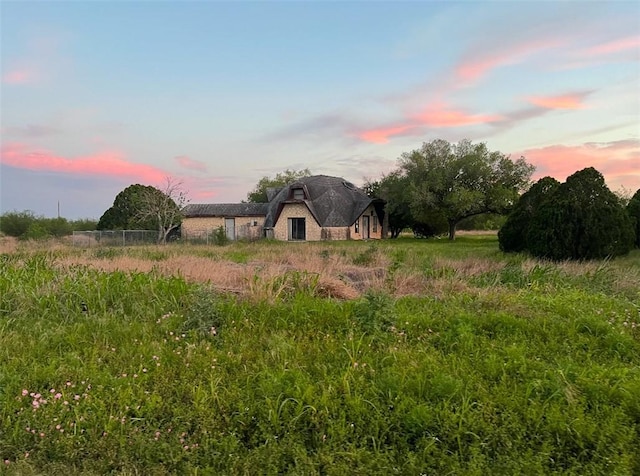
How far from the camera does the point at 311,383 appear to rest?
3754mm

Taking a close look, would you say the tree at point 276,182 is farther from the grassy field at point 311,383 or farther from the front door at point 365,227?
the grassy field at point 311,383

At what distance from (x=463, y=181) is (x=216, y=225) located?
79.8ft

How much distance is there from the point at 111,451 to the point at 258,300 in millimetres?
2782

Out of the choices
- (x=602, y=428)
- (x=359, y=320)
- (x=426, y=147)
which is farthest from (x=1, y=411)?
(x=426, y=147)

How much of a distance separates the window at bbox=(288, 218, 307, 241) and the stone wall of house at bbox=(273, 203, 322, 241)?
301 millimetres

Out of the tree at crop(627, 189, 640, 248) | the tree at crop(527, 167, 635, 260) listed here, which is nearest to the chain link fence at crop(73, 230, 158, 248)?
the tree at crop(527, 167, 635, 260)

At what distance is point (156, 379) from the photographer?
391cm

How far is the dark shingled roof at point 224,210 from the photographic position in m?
41.5

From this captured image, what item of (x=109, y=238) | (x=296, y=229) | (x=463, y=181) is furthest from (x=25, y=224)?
(x=463, y=181)

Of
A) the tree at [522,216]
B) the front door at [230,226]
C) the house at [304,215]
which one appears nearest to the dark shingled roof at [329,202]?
the house at [304,215]

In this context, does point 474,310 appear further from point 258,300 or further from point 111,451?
point 111,451

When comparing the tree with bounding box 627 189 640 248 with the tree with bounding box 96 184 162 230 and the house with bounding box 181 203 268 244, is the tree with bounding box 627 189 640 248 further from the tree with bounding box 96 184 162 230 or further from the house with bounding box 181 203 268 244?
the tree with bounding box 96 184 162 230

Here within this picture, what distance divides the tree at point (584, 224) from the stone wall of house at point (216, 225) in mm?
29531

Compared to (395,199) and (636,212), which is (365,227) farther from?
(636,212)
